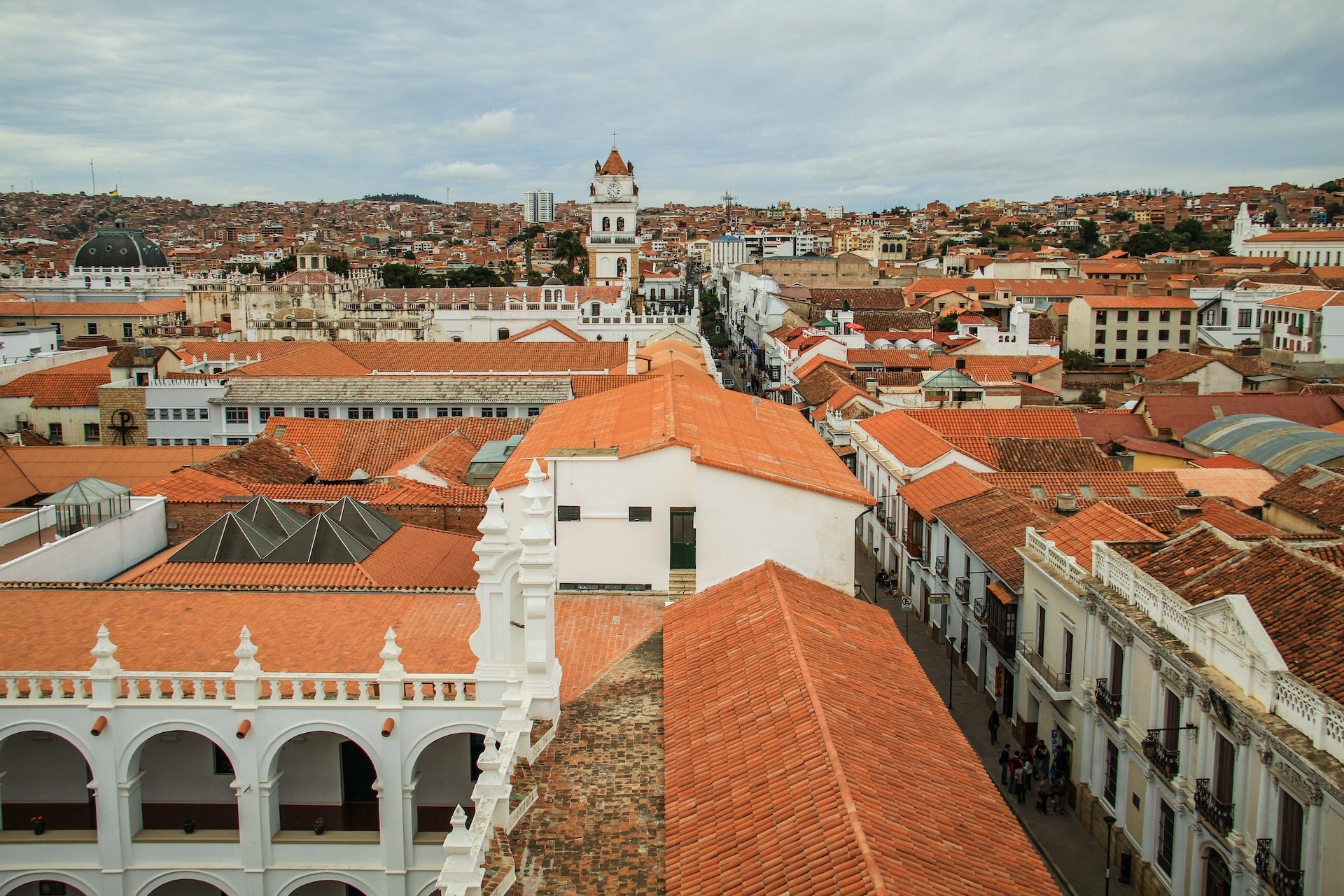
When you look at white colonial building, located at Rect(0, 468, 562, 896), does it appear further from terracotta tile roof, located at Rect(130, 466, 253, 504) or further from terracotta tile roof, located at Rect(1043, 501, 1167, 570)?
terracotta tile roof, located at Rect(1043, 501, 1167, 570)

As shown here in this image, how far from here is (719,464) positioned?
64.5 ft

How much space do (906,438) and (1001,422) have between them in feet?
15.3

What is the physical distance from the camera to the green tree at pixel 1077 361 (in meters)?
67.8

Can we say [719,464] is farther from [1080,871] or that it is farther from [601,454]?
[1080,871]

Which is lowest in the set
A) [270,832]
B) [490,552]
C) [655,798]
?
[270,832]

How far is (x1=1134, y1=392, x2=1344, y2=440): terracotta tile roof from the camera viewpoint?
41.9 metres

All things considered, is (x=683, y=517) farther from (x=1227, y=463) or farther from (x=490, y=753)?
(x=1227, y=463)

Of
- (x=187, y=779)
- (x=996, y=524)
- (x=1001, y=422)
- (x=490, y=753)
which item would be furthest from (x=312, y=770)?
(x=1001, y=422)

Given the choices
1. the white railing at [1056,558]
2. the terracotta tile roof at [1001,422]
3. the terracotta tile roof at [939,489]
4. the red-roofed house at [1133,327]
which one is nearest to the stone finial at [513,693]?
the white railing at [1056,558]

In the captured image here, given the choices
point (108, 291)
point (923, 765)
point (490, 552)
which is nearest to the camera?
point (923, 765)

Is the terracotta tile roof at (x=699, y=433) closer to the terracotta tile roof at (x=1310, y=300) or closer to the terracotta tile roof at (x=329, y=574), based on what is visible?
the terracotta tile roof at (x=329, y=574)

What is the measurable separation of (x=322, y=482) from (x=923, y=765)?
1103 inches

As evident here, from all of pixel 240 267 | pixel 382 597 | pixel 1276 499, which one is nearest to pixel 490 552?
pixel 382 597

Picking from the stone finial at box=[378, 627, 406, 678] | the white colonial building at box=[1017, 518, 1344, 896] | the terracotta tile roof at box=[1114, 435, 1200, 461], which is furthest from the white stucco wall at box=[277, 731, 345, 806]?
the terracotta tile roof at box=[1114, 435, 1200, 461]
